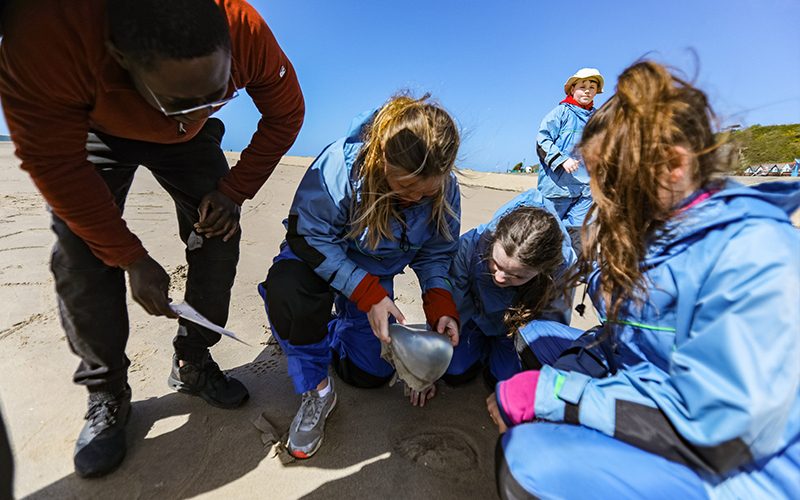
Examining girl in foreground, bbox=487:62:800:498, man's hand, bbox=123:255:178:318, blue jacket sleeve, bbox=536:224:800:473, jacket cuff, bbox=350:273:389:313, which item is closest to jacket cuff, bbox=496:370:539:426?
girl in foreground, bbox=487:62:800:498

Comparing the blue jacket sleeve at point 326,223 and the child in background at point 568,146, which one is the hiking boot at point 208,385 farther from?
the child in background at point 568,146

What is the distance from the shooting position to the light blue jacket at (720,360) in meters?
0.78

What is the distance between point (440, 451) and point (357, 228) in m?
0.89

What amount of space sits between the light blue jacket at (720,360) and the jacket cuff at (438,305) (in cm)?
64

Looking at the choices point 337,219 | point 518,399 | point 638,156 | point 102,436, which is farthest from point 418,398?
point 638,156

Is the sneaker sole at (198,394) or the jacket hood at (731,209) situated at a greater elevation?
the jacket hood at (731,209)

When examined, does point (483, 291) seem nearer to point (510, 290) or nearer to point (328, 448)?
point (510, 290)

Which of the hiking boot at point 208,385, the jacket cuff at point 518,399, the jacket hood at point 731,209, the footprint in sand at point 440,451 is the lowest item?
the footprint in sand at point 440,451

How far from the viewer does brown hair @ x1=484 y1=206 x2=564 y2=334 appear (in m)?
1.63

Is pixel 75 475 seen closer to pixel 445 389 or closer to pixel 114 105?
pixel 114 105

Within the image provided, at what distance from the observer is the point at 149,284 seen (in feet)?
4.18

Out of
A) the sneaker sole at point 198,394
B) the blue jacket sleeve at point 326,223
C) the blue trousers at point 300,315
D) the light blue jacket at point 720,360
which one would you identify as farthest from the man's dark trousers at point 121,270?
the light blue jacket at point 720,360

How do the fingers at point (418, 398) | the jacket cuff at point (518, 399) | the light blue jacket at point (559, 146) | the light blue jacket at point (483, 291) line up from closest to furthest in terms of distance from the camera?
the jacket cuff at point (518, 399)
the fingers at point (418, 398)
the light blue jacket at point (483, 291)
the light blue jacket at point (559, 146)

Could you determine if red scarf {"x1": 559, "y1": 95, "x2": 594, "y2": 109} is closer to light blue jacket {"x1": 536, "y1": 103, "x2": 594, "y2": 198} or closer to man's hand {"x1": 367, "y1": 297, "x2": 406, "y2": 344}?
light blue jacket {"x1": 536, "y1": 103, "x2": 594, "y2": 198}
